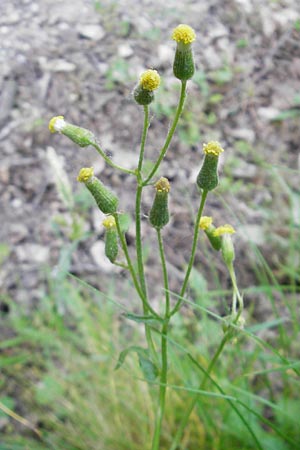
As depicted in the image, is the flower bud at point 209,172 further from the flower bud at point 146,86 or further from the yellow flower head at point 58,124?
the yellow flower head at point 58,124

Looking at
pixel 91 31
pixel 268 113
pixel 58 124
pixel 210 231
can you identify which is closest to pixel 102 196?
pixel 58 124

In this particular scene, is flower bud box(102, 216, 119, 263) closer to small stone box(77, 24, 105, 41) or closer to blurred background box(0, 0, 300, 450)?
blurred background box(0, 0, 300, 450)

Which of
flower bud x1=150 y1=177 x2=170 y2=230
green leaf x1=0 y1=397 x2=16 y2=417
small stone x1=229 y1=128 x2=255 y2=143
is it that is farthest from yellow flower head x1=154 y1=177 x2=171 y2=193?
small stone x1=229 y1=128 x2=255 y2=143

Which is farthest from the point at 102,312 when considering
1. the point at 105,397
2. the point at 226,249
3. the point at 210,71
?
the point at 210,71

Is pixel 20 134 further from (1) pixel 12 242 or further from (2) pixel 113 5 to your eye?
(2) pixel 113 5

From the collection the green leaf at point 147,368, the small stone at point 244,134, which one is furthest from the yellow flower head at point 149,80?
the small stone at point 244,134

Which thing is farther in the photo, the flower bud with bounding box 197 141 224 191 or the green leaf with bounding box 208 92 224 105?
the green leaf with bounding box 208 92 224 105
